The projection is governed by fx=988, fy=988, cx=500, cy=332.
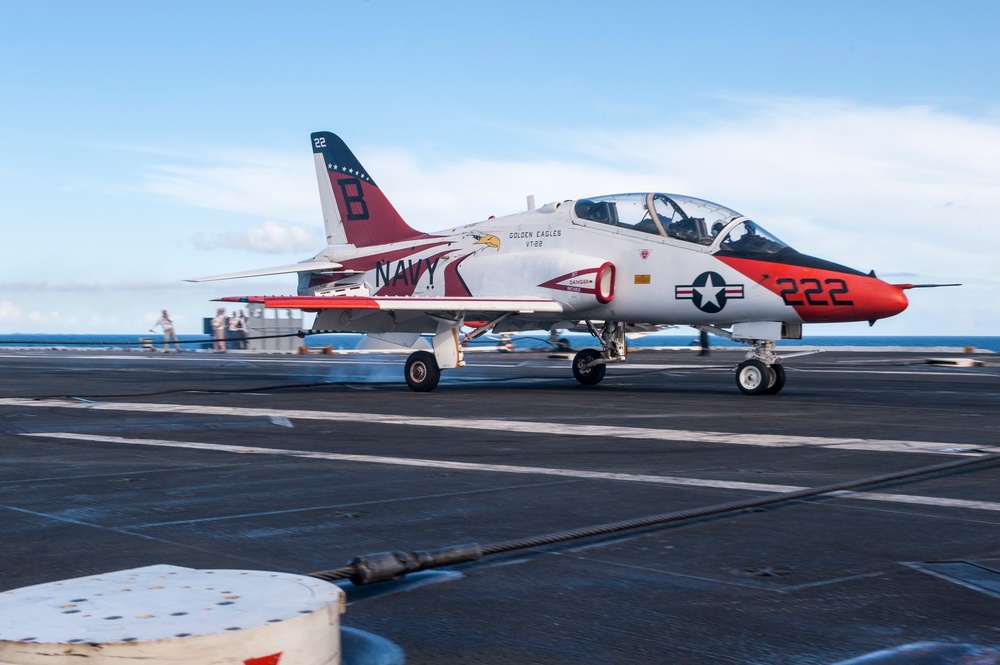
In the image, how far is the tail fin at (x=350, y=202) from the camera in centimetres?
2119

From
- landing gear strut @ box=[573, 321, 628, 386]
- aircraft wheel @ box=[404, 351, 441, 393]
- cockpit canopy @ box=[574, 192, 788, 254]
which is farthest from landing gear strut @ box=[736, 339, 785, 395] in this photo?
aircraft wheel @ box=[404, 351, 441, 393]

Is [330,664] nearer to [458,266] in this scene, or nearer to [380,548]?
[380,548]

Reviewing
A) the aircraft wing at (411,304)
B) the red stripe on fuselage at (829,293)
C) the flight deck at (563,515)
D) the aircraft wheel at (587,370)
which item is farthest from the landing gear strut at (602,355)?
the flight deck at (563,515)

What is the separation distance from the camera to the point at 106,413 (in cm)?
1328

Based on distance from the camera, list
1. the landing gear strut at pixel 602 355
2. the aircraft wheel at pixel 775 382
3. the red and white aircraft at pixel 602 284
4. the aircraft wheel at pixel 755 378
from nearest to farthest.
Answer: the red and white aircraft at pixel 602 284, the aircraft wheel at pixel 755 378, the aircraft wheel at pixel 775 382, the landing gear strut at pixel 602 355

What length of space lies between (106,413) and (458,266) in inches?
295

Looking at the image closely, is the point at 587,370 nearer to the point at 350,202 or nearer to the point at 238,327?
the point at 350,202

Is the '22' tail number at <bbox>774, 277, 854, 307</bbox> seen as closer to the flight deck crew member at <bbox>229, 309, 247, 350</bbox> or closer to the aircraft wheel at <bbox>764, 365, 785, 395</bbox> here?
the aircraft wheel at <bbox>764, 365, 785, 395</bbox>

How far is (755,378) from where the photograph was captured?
1561 cm

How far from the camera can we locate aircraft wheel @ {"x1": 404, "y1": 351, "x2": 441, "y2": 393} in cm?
1719

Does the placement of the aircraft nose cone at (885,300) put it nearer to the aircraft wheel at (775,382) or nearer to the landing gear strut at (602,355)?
the aircraft wheel at (775,382)

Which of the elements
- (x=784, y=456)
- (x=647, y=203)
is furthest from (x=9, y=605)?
(x=647, y=203)

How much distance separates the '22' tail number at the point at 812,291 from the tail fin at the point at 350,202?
328 inches

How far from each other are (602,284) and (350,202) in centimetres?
735
